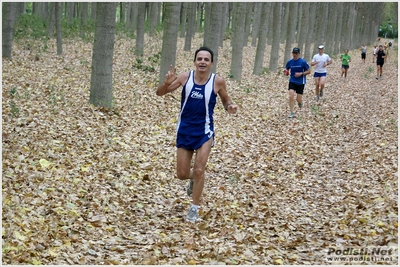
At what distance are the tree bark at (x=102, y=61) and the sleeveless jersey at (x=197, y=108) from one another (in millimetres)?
5366

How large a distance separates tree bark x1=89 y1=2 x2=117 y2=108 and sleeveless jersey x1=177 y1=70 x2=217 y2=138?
5.37m

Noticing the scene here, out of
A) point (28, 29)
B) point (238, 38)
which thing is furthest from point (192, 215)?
point (28, 29)

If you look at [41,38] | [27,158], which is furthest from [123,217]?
[41,38]

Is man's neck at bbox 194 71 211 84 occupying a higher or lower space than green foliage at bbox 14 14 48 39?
lower

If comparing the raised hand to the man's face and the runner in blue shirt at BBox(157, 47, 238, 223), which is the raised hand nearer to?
the runner in blue shirt at BBox(157, 47, 238, 223)

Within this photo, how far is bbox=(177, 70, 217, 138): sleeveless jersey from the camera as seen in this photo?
20.9 ft

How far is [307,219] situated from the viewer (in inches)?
268

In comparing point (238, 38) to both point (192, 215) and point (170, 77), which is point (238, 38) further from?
point (192, 215)

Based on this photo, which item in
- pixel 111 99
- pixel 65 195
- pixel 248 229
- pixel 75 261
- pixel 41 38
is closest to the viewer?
pixel 75 261

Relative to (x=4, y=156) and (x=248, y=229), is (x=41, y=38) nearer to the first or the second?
(x=4, y=156)

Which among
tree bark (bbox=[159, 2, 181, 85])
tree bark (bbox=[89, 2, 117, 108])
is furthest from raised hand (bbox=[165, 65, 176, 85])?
tree bark (bbox=[159, 2, 181, 85])

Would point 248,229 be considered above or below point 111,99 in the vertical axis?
below

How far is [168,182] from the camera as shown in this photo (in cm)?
834

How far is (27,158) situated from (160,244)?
3.24 metres
